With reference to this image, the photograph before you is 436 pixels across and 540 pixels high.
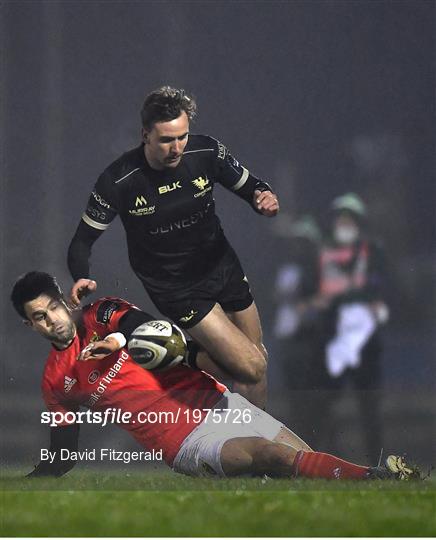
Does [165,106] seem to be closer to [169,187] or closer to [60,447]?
[169,187]

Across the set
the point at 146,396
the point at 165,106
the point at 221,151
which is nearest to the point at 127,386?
the point at 146,396

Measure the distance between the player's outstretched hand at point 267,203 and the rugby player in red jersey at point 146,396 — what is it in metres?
0.97

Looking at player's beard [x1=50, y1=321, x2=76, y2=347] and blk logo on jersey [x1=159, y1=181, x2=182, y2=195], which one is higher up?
blk logo on jersey [x1=159, y1=181, x2=182, y2=195]

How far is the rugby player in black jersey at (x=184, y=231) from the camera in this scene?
21.7ft

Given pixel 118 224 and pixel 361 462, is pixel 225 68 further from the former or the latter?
pixel 361 462

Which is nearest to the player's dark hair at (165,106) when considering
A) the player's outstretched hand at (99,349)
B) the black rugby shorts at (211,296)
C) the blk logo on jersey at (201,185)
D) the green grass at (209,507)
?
the blk logo on jersey at (201,185)

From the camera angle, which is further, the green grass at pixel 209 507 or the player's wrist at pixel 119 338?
the player's wrist at pixel 119 338

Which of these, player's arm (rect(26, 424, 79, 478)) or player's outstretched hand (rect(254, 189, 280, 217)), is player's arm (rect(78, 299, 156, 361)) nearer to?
player's arm (rect(26, 424, 79, 478))

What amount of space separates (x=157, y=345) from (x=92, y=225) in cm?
84

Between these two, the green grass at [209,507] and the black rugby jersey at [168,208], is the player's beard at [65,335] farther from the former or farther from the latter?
the green grass at [209,507]

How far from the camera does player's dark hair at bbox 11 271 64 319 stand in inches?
265

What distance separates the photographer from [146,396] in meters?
6.73

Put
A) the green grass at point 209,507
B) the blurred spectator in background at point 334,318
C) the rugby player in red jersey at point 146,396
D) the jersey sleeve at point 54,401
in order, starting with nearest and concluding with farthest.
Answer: the green grass at point 209,507 → the rugby player in red jersey at point 146,396 → the jersey sleeve at point 54,401 → the blurred spectator in background at point 334,318

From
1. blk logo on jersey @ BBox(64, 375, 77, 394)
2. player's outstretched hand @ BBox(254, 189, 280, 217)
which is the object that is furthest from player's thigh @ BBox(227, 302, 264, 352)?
blk logo on jersey @ BBox(64, 375, 77, 394)
